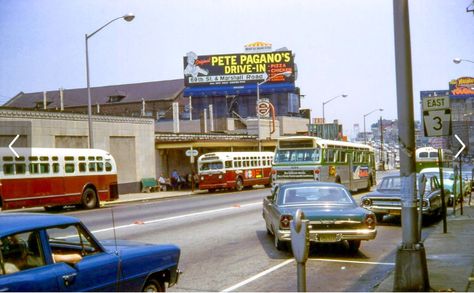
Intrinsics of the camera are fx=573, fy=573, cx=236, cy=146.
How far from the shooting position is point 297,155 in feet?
88.7

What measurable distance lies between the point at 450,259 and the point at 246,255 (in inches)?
159

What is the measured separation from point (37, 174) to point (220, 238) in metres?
12.4

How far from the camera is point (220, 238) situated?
14.5 m

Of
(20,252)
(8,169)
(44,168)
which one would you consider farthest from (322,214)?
(44,168)

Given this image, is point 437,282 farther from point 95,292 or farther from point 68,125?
point 68,125

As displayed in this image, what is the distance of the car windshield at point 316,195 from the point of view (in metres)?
12.7

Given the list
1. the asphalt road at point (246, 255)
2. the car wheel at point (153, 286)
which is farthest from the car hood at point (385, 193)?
the car wheel at point (153, 286)

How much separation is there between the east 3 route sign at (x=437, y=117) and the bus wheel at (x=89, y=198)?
18954 mm

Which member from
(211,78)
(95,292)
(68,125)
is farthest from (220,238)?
(211,78)

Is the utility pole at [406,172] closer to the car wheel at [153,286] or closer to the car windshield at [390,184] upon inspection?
the car wheel at [153,286]

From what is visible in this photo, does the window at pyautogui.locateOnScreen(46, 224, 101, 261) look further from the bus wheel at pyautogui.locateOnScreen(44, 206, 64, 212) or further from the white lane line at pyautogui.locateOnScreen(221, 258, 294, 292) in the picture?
the bus wheel at pyautogui.locateOnScreen(44, 206, 64, 212)

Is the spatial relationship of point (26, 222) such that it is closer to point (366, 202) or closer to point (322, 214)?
point (322, 214)

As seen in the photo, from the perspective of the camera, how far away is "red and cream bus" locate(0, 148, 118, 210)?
74.5ft

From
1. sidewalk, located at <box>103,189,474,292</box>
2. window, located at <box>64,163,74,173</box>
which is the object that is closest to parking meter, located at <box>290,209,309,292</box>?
sidewalk, located at <box>103,189,474,292</box>
